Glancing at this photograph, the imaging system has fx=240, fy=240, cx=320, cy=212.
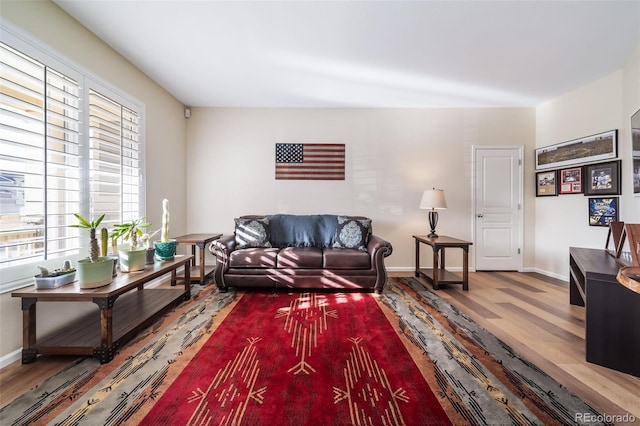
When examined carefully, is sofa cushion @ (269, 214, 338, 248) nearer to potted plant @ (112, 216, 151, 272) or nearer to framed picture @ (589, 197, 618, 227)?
potted plant @ (112, 216, 151, 272)

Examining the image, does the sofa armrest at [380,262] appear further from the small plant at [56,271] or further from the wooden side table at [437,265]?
the small plant at [56,271]

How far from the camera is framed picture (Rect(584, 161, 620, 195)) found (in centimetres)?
306

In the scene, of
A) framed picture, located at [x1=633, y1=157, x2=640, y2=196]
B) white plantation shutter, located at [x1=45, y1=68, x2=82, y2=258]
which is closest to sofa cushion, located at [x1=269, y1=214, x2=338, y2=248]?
white plantation shutter, located at [x1=45, y1=68, x2=82, y2=258]

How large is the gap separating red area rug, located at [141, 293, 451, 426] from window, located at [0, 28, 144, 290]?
155 cm

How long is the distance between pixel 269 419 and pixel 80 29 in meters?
3.66

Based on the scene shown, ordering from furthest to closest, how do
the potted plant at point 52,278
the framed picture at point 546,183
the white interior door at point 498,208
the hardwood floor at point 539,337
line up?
the white interior door at point 498,208 → the framed picture at point 546,183 → the potted plant at point 52,278 → the hardwood floor at point 539,337

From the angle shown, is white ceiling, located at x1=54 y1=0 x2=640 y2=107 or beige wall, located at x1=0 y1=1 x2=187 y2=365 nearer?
beige wall, located at x1=0 y1=1 x2=187 y2=365

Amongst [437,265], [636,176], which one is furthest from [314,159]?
[636,176]

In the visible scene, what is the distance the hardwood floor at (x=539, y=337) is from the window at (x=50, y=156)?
703 mm

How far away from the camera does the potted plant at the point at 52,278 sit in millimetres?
1734

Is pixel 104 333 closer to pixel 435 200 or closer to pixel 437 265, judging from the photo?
pixel 437 265

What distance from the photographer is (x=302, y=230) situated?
382 centimetres

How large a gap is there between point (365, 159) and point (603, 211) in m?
3.27

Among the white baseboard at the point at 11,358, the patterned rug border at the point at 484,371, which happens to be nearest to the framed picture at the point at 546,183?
the patterned rug border at the point at 484,371
